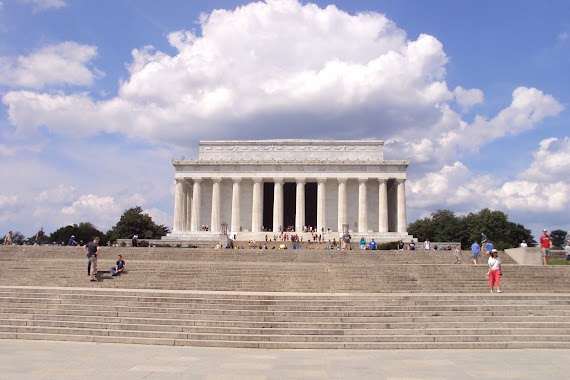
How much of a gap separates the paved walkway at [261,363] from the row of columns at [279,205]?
5278cm

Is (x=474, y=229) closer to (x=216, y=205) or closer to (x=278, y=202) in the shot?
(x=278, y=202)

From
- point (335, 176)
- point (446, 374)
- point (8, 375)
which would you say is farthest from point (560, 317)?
point (335, 176)

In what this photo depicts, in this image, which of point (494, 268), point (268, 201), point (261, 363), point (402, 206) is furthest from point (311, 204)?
point (261, 363)

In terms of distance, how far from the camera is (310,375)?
12242mm

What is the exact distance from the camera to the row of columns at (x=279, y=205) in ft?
225

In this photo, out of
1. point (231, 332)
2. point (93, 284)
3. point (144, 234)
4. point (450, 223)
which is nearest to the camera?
point (231, 332)

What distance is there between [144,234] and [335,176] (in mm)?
37852

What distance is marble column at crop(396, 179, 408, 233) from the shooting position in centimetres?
6788

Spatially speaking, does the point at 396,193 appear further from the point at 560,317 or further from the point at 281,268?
the point at 560,317

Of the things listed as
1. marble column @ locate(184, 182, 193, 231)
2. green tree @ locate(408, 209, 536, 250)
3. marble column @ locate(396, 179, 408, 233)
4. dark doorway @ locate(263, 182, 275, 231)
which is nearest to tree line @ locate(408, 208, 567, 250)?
green tree @ locate(408, 209, 536, 250)

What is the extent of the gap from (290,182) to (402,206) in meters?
15.3

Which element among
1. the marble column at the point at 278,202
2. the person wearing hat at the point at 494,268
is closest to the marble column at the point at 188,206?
the marble column at the point at 278,202

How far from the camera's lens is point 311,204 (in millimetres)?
77938

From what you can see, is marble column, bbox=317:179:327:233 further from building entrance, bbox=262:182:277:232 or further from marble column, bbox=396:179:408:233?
marble column, bbox=396:179:408:233
